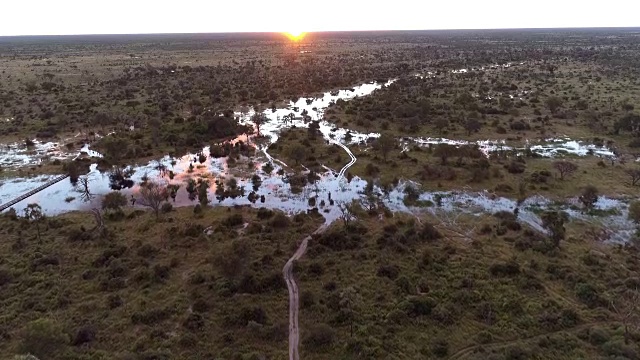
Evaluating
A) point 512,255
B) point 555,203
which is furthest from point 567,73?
point 512,255

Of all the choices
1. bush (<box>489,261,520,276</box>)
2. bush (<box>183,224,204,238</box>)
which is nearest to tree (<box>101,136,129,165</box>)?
bush (<box>183,224,204,238</box>)

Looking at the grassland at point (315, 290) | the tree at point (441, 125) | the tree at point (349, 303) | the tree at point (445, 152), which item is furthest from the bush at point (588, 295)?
the tree at point (441, 125)

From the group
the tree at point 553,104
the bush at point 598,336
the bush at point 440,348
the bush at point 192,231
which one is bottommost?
the bush at point 440,348

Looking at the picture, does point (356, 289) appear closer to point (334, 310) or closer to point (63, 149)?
point (334, 310)

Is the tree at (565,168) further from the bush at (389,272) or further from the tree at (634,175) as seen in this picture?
the bush at (389,272)

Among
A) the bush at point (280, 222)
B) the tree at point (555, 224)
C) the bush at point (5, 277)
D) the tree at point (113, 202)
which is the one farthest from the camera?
the tree at point (113, 202)

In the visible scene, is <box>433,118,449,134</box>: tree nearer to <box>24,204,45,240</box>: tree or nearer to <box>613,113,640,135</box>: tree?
<box>613,113,640,135</box>: tree
